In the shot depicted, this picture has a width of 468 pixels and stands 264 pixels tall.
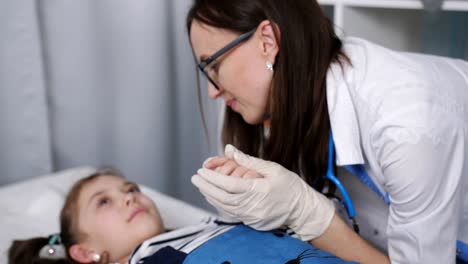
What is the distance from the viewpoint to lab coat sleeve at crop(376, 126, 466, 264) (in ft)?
3.03

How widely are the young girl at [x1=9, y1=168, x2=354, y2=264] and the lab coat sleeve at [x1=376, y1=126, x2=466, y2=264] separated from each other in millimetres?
159

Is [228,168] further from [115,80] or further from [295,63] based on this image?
[115,80]

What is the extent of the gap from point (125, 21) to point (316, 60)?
107 cm

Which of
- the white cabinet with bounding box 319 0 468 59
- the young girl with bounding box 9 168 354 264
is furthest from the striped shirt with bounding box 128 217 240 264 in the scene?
the white cabinet with bounding box 319 0 468 59

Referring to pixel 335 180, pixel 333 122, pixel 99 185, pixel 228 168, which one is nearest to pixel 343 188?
pixel 335 180

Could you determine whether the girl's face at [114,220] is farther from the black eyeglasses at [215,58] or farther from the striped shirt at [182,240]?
the black eyeglasses at [215,58]

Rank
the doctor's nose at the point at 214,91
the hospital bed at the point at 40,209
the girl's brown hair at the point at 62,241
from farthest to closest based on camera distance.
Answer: the hospital bed at the point at 40,209
the girl's brown hair at the point at 62,241
the doctor's nose at the point at 214,91

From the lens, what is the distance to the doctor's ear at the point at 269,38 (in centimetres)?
104

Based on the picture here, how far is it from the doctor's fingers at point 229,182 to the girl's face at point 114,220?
13.5 inches

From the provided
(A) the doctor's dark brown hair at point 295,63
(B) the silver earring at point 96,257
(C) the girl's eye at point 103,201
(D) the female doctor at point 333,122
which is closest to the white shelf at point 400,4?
(D) the female doctor at point 333,122

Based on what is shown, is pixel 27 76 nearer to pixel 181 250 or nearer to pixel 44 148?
pixel 44 148

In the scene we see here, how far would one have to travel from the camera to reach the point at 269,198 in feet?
3.37

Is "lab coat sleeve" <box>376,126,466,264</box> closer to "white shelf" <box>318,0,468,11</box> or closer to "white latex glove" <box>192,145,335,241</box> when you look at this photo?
"white latex glove" <box>192,145,335,241</box>

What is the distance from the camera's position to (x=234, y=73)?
42.9 inches
